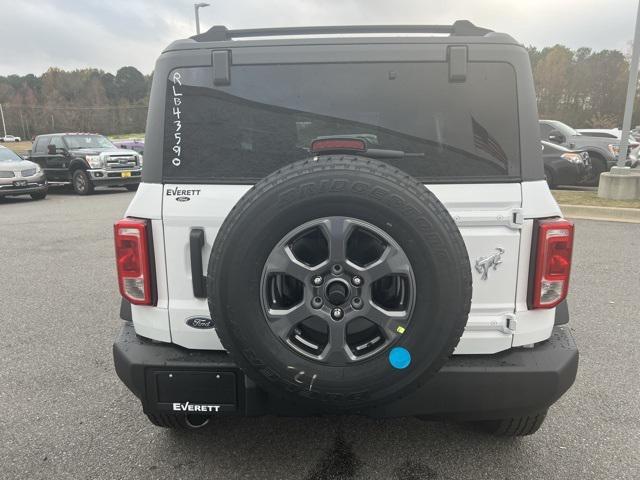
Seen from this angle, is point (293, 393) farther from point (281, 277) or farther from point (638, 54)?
point (638, 54)

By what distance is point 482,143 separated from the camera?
211cm

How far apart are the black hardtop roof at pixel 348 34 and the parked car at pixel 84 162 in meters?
13.7

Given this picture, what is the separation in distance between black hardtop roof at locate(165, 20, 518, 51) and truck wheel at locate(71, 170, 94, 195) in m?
14.0

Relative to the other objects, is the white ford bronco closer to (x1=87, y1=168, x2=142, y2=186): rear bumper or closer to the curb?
the curb

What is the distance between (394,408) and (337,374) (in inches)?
16.8

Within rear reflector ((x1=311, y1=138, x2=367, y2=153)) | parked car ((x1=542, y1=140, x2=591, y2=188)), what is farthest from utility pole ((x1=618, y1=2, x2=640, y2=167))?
rear reflector ((x1=311, y1=138, x2=367, y2=153))

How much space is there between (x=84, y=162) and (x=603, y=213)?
45.4ft

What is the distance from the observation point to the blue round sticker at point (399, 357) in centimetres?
183

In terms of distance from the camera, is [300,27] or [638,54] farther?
[638,54]

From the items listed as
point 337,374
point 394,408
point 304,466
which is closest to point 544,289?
point 394,408

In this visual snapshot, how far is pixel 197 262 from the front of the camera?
6.98 feet

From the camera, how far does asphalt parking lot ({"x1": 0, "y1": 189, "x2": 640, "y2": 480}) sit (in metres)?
2.47

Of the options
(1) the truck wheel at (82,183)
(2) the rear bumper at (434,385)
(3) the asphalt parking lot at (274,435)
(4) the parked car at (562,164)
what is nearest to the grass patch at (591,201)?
(4) the parked car at (562,164)

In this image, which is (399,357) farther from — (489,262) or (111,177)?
(111,177)
